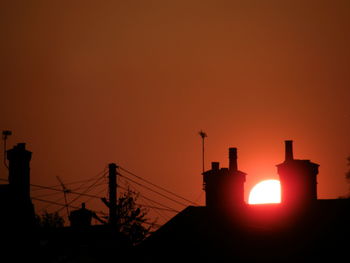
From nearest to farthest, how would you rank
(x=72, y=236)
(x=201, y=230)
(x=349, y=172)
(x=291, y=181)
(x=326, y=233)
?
1. (x=326, y=233)
2. (x=201, y=230)
3. (x=291, y=181)
4. (x=72, y=236)
5. (x=349, y=172)

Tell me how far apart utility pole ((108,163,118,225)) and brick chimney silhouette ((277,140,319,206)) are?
8.82m

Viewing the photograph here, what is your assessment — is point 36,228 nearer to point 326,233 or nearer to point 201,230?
point 201,230

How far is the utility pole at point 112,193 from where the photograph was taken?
37594 millimetres

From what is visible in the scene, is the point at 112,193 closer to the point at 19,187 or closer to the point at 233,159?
the point at 19,187

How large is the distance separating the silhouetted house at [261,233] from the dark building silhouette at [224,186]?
3.68 m

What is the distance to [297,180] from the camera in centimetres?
A: 3422

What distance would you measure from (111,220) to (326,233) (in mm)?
14064

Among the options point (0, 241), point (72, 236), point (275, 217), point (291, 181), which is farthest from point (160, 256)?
point (72, 236)

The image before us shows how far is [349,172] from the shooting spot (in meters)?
64.4

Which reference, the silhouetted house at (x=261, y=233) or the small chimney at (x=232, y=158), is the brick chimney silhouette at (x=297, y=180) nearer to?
the silhouetted house at (x=261, y=233)

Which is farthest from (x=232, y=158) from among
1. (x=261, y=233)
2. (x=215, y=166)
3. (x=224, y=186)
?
(x=261, y=233)

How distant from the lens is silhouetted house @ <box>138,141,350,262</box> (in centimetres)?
2627

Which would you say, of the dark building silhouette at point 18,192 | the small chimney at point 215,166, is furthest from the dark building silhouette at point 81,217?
the small chimney at point 215,166

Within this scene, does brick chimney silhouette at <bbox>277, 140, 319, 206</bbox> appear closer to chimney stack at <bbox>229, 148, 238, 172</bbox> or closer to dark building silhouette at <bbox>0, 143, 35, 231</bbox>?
chimney stack at <bbox>229, 148, 238, 172</bbox>
